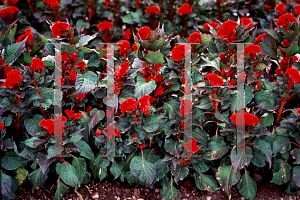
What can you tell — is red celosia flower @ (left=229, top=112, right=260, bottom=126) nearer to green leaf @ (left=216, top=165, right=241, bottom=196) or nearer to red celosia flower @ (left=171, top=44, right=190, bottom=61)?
green leaf @ (left=216, top=165, right=241, bottom=196)

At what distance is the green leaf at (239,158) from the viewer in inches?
89.5

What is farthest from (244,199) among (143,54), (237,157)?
(143,54)

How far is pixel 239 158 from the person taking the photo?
2287 mm

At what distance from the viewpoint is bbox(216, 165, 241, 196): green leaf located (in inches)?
92.7

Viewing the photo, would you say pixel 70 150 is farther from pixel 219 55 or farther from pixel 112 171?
pixel 219 55

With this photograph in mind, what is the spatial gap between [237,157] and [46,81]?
158 cm

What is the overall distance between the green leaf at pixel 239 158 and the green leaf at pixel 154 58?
2.97 feet

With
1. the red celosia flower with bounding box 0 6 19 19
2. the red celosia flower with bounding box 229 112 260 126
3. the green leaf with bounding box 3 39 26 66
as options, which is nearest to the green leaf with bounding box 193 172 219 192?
the red celosia flower with bounding box 229 112 260 126

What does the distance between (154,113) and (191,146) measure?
14.9 inches

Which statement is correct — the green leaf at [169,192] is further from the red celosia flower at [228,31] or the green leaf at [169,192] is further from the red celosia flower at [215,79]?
the red celosia flower at [228,31]

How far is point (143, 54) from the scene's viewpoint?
7.73 ft

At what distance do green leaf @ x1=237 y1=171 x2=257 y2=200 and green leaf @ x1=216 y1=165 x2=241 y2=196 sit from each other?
0.10 metres

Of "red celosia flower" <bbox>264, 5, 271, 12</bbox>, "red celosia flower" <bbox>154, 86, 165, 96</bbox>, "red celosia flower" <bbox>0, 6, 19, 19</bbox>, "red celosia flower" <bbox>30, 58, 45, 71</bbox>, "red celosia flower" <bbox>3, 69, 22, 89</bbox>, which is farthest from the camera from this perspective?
"red celosia flower" <bbox>264, 5, 271, 12</bbox>

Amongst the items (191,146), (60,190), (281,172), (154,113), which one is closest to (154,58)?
(154,113)
